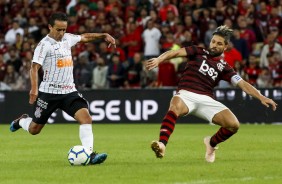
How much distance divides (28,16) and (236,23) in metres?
7.44

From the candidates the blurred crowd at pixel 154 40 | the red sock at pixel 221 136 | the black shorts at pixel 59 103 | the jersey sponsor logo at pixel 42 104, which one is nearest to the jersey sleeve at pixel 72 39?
the black shorts at pixel 59 103

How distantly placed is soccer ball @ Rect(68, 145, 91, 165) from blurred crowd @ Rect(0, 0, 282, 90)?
38.8ft

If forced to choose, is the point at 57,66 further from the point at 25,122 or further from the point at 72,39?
the point at 25,122

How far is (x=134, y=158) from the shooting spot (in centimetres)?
1305

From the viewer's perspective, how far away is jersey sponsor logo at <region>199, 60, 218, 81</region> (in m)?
12.2

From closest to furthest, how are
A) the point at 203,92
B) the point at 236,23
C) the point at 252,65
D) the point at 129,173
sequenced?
the point at 129,173 < the point at 203,92 < the point at 252,65 < the point at 236,23

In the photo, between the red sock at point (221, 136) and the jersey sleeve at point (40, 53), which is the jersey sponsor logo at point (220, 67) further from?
the jersey sleeve at point (40, 53)

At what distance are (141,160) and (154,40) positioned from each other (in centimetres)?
1306

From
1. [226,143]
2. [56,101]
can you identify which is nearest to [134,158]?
[56,101]

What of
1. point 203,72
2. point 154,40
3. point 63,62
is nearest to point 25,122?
point 63,62

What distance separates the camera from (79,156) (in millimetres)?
11734

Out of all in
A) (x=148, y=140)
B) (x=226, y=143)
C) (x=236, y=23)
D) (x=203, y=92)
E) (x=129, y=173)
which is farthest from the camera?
(x=236, y=23)

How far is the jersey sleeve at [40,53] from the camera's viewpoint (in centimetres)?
1210

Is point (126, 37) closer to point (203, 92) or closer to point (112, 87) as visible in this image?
point (112, 87)
